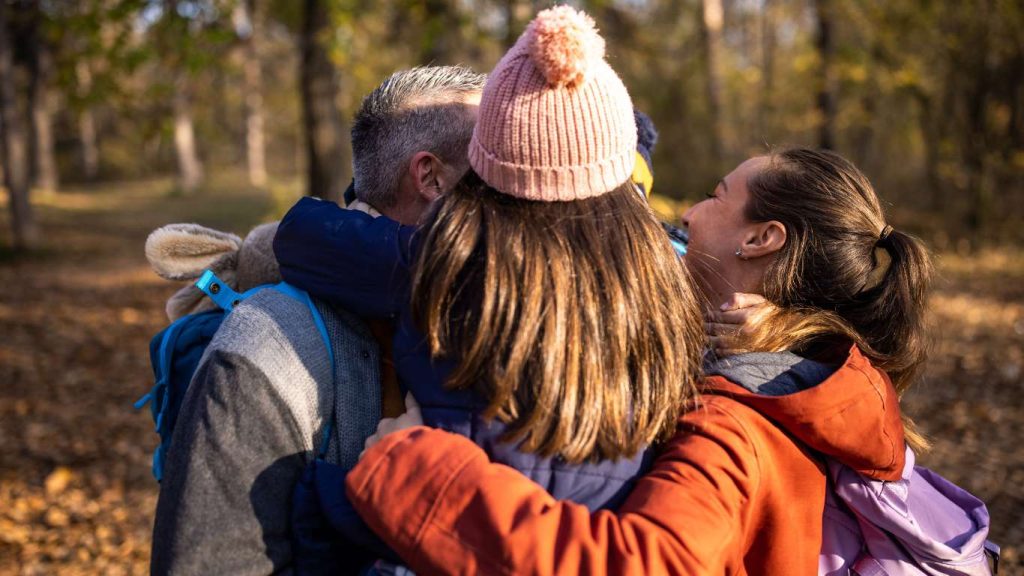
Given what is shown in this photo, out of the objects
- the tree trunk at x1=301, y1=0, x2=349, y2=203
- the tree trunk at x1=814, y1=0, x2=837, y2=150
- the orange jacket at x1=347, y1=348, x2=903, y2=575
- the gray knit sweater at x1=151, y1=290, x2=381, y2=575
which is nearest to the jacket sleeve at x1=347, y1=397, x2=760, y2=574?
the orange jacket at x1=347, y1=348, x2=903, y2=575

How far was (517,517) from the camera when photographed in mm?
1381

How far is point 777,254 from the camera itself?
2008 millimetres

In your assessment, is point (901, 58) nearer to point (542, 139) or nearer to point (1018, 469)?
point (1018, 469)

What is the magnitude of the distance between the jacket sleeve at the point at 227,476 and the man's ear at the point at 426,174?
60 centimetres

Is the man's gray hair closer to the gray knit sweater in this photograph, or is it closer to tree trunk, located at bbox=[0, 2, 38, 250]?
the gray knit sweater

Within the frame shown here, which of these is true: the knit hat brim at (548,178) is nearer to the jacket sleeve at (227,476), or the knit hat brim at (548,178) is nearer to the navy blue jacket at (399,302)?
the navy blue jacket at (399,302)

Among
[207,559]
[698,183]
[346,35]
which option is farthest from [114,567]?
[698,183]

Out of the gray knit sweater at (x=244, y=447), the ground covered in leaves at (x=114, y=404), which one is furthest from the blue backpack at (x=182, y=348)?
the ground covered in leaves at (x=114, y=404)

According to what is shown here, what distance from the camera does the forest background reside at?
18.6ft

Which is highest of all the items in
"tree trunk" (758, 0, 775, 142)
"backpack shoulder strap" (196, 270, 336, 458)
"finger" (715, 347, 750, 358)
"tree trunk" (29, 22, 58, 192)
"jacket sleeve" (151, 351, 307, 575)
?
"backpack shoulder strap" (196, 270, 336, 458)

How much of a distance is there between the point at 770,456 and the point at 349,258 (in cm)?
93

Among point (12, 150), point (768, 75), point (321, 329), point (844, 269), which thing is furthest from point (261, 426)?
Answer: point (768, 75)

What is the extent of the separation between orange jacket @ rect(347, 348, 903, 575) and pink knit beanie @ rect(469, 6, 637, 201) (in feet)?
1.61

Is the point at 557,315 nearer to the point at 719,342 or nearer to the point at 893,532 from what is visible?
the point at 719,342
